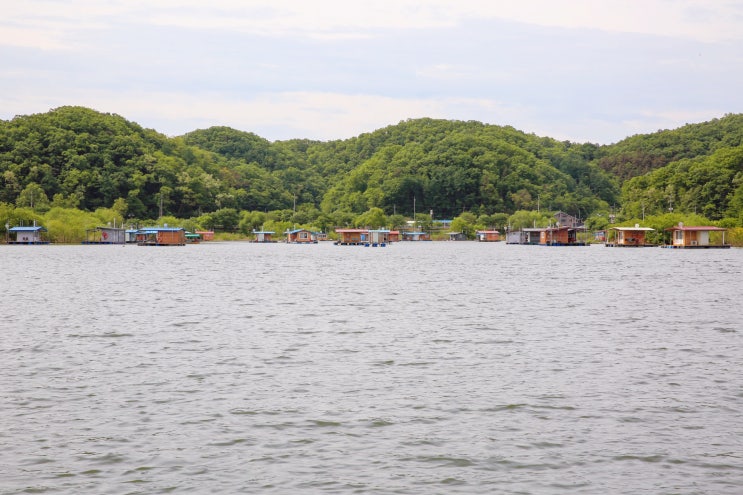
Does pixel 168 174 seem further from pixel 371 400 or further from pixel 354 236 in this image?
pixel 371 400

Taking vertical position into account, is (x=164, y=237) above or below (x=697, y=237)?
below

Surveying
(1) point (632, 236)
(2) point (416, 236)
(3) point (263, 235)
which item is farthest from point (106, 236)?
(1) point (632, 236)

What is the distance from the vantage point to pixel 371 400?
14617mm

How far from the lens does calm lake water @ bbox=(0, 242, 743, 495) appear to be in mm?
10477

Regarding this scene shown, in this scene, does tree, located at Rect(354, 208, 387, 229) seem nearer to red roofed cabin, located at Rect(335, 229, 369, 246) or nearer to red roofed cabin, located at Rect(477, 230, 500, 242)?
red roofed cabin, located at Rect(477, 230, 500, 242)

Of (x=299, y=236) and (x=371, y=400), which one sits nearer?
(x=371, y=400)

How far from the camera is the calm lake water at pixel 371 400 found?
1048cm

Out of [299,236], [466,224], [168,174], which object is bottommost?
[299,236]

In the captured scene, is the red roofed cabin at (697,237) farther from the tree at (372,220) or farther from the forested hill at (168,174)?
the tree at (372,220)

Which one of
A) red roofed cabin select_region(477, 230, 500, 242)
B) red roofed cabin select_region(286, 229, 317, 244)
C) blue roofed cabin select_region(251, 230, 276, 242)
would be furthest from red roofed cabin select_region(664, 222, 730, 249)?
blue roofed cabin select_region(251, 230, 276, 242)

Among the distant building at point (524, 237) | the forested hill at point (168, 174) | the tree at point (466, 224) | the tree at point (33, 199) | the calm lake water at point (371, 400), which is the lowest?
the calm lake water at point (371, 400)

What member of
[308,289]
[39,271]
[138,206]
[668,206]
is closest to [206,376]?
[308,289]

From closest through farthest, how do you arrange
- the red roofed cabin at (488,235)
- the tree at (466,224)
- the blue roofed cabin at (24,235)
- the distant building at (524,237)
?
the blue roofed cabin at (24,235) < the distant building at (524,237) < the red roofed cabin at (488,235) < the tree at (466,224)

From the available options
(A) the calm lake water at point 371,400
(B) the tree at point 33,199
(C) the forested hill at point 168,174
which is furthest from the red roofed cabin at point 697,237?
(B) the tree at point 33,199
